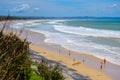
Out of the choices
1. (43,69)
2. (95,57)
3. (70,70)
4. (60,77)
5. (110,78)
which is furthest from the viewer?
(95,57)

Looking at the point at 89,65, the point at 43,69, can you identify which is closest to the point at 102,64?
the point at 89,65

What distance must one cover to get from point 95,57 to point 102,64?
244 centimetres

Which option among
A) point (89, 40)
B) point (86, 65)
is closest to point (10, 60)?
point (86, 65)

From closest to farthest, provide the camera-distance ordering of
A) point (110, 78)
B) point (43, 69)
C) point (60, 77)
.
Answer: point (60, 77) → point (43, 69) → point (110, 78)

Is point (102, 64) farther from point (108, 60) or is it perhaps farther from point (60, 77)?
point (60, 77)

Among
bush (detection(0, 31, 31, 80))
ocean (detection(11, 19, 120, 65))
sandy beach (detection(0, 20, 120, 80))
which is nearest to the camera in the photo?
bush (detection(0, 31, 31, 80))

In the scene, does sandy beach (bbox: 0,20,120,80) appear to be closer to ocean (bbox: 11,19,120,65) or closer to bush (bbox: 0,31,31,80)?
ocean (bbox: 11,19,120,65)

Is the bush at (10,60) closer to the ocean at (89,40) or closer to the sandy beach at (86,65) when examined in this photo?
the sandy beach at (86,65)

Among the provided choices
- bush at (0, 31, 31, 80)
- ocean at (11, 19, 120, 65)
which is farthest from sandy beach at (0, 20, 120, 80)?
bush at (0, 31, 31, 80)

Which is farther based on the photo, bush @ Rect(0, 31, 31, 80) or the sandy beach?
the sandy beach

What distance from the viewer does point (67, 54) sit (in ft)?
81.0

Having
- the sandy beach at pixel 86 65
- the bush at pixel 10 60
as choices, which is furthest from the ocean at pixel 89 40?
the bush at pixel 10 60

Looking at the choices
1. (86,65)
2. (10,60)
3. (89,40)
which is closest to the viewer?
(10,60)

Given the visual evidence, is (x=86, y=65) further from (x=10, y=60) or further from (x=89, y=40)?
(x=10, y=60)
